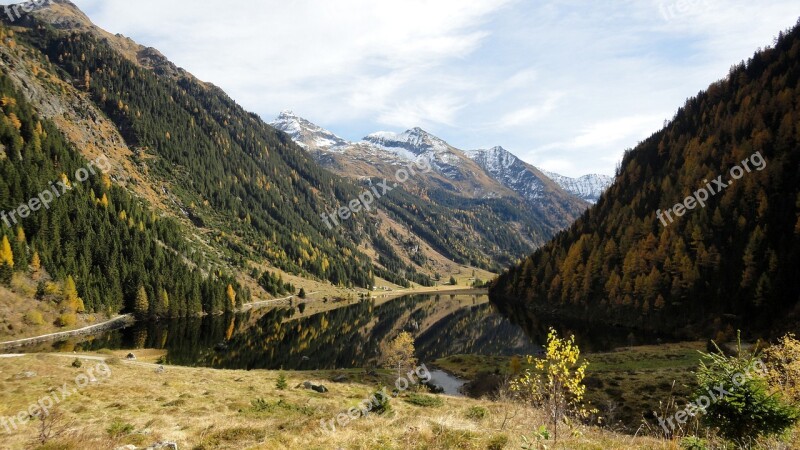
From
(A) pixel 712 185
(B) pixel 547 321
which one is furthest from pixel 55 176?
(A) pixel 712 185

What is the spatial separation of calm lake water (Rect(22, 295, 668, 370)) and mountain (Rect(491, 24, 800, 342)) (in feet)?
52.9

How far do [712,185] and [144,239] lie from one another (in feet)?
637

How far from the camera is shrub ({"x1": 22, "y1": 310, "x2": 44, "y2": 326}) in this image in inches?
3506

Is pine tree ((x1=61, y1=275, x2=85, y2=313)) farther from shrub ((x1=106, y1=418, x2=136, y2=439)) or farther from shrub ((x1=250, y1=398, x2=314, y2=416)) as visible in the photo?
shrub ((x1=106, y1=418, x2=136, y2=439))

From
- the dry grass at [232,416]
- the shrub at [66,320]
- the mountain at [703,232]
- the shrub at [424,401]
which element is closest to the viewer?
the dry grass at [232,416]

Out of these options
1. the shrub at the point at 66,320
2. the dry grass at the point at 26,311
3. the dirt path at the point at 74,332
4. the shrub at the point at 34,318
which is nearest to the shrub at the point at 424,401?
the dirt path at the point at 74,332

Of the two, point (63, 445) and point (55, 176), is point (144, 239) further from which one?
point (63, 445)

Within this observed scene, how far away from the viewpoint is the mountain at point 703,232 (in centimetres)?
9019

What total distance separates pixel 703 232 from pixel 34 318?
168 metres

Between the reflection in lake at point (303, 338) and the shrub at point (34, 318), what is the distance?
35.8 feet

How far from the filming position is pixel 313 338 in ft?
357

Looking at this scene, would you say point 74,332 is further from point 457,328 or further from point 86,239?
point 457,328

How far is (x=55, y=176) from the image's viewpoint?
138 m

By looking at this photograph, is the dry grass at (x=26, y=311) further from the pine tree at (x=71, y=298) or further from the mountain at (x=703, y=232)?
the mountain at (x=703, y=232)
